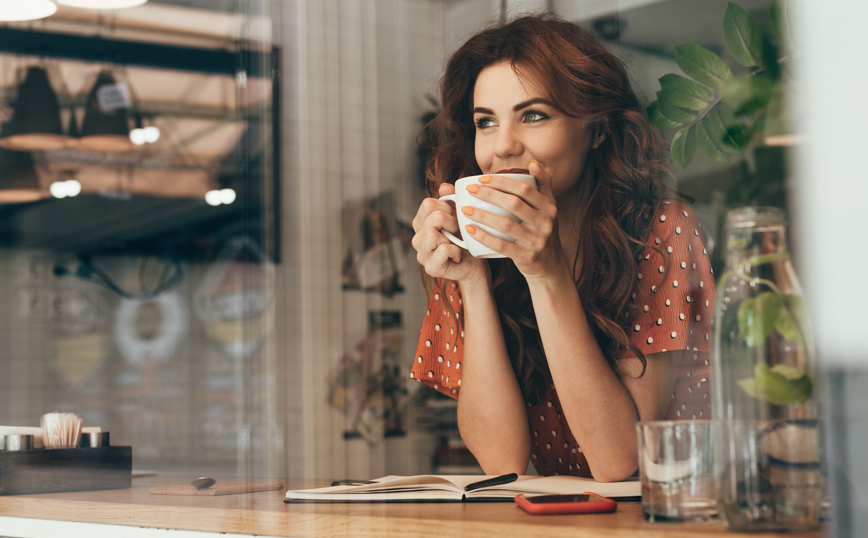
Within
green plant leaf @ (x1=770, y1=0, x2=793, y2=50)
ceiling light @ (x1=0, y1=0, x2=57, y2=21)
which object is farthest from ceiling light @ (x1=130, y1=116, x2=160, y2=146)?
green plant leaf @ (x1=770, y1=0, x2=793, y2=50)

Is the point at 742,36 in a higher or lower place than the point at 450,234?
higher

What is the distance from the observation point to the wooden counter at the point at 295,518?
47 cm

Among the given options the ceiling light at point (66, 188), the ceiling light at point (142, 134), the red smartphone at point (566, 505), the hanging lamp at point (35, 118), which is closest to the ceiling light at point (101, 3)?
the hanging lamp at point (35, 118)

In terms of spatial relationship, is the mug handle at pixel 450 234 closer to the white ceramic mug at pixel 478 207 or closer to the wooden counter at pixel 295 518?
the white ceramic mug at pixel 478 207

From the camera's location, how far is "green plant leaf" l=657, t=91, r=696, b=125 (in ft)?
2.57

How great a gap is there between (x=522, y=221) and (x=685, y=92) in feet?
0.74

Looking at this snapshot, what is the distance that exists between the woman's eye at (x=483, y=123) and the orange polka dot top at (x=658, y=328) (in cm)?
23

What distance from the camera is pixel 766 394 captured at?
46 cm

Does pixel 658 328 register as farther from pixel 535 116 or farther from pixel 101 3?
pixel 101 3

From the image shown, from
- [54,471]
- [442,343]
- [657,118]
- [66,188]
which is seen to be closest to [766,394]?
[657,118]

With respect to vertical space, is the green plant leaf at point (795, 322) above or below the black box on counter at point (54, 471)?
above

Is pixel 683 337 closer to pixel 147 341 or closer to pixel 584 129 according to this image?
pixel 584 129

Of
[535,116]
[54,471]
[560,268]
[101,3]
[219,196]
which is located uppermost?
[101,3]

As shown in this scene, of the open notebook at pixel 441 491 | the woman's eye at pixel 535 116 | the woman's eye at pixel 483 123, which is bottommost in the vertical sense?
the open notebook at pixel 441 491
